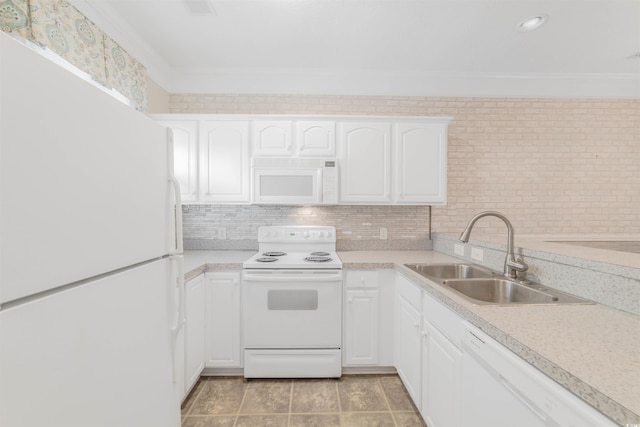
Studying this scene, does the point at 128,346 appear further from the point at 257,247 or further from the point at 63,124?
the point at 257,247

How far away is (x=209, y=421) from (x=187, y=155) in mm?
2012

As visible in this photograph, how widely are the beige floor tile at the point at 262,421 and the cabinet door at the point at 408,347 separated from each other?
84cm

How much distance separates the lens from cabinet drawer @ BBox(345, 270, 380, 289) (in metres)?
2.16

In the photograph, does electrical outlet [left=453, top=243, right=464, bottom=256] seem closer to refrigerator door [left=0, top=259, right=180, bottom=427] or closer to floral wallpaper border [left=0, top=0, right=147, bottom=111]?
refrigerator door [left=0, top=259, right=180, bottom=427]

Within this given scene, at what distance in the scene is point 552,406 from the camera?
0.70 metres

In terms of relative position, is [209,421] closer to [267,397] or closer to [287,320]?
[267,397]

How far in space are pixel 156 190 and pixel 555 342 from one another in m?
1.47

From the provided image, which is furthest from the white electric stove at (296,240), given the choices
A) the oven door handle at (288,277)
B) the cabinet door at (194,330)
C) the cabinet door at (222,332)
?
the cabinet door at (194,330)

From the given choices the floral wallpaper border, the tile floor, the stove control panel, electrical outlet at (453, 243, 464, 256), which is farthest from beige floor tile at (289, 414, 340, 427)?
the floral wallpaper border

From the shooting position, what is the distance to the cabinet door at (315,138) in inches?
95.7

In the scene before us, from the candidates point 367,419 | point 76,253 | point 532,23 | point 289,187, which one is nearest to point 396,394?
point 367,419

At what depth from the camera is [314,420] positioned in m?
1.73

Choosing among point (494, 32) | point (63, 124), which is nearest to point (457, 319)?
point (63, 124)

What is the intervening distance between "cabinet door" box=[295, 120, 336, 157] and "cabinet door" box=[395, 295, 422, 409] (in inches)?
54.0
